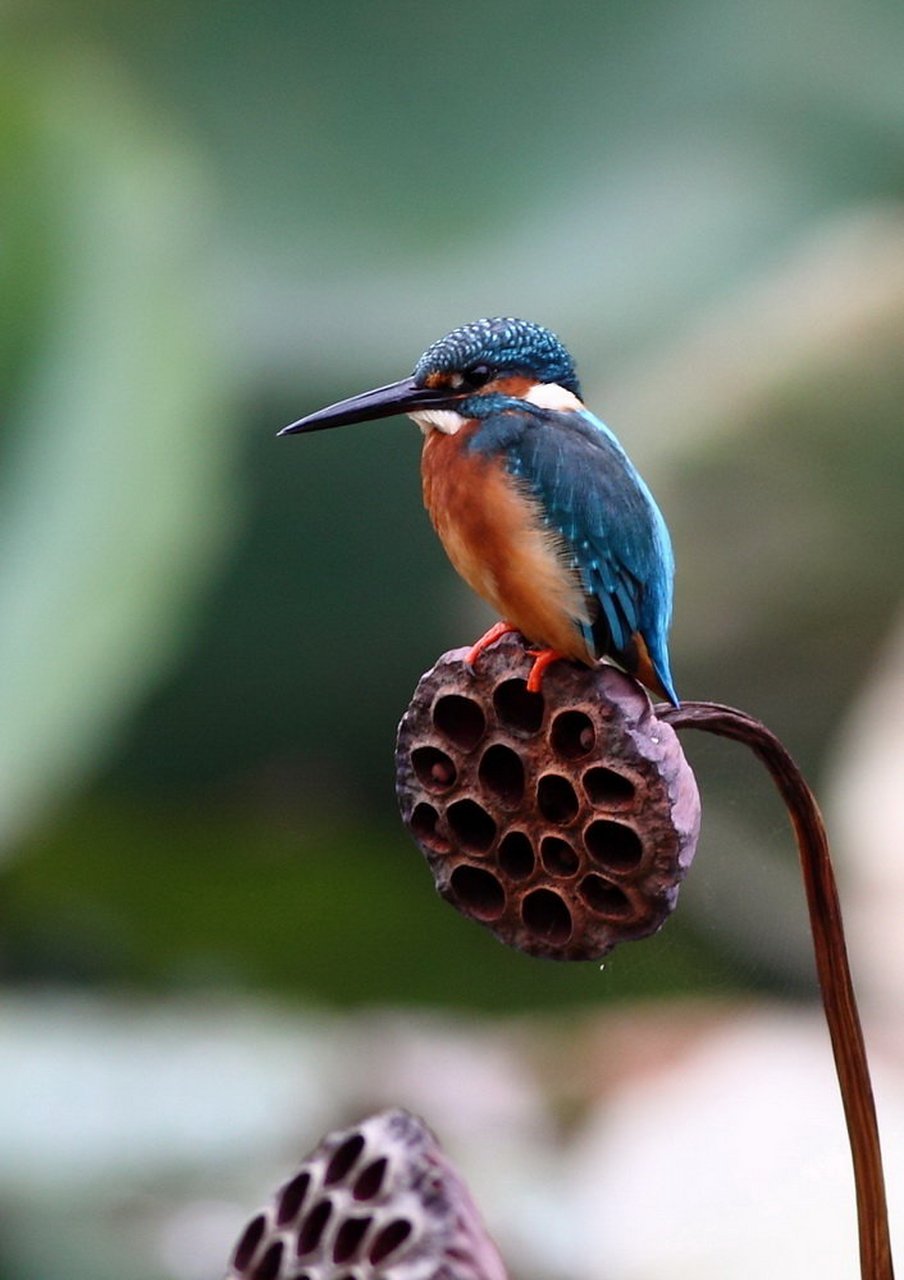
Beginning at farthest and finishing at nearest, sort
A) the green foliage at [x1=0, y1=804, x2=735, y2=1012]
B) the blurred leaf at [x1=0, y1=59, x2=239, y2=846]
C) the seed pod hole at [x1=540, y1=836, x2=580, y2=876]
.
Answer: the green foliage at [x1=0, y1=804, x2=735, y2=1012]
the blurred leaf at [x1=0, y1=59, x2=239, y2=846]
the seed pod hole at [x1=540, y1=836, x2=580, y2=876]

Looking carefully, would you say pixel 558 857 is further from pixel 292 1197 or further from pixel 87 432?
pixel 87 432

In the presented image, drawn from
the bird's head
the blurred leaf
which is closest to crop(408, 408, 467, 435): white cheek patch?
the bird's head

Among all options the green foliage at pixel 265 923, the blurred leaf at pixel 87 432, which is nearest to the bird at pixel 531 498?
the blurred leaf at pixel 87 432

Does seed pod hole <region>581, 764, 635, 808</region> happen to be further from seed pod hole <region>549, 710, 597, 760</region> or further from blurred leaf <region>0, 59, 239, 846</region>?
blurred leaf <region>0, 59, 239, 846</region>

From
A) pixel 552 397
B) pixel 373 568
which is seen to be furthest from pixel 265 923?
pixel 552 397

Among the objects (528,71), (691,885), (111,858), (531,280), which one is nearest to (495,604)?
(691,885)

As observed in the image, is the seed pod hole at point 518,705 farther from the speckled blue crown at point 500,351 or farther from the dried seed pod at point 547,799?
the speckled blue crown at point 500,351
